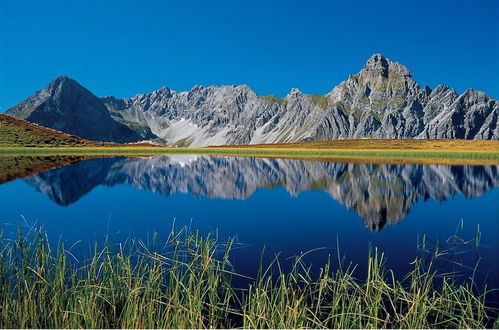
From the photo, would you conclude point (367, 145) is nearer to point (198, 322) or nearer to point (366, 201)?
point (366, 201)

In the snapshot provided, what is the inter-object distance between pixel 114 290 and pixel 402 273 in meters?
10.9

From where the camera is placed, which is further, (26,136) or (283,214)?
(26,136)

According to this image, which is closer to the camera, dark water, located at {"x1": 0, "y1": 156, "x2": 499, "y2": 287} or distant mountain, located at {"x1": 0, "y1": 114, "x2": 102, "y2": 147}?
dark water, located at {"x1": 0, "y1": 156, "x2": 499, "y2": 287}

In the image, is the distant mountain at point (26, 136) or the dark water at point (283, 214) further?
the distant mountain at point (26, 136)

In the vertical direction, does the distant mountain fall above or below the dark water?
above

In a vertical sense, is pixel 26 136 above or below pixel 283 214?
above

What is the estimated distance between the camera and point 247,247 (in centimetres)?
1909

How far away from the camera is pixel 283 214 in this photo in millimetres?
30375

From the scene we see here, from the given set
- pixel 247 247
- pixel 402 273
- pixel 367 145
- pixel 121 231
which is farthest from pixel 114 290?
pixel 367 145

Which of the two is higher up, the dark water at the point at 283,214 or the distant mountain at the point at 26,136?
the distant mountain at the point at 26,136

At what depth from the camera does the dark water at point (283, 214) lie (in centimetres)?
1912

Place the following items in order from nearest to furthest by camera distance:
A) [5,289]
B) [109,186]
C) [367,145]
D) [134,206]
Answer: [5,289], [134,206], [109,186], [367,145]

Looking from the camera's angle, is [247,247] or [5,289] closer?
[5,289]

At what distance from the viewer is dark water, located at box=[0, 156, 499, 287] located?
19.1 meters
